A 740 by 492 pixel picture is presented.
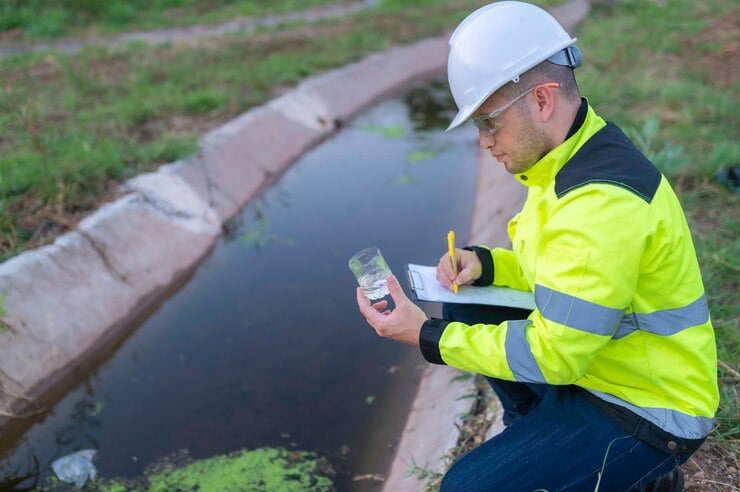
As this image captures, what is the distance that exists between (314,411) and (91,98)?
489 cm

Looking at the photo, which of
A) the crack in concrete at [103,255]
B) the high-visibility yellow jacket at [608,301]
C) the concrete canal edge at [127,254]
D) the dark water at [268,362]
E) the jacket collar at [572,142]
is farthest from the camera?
the crack in concrete at [103,255]

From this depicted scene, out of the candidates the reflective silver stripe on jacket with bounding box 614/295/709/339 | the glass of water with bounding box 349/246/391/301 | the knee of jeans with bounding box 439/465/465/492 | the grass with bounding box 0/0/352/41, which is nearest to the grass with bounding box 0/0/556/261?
the glass of water with bounding box 349/246/391/301

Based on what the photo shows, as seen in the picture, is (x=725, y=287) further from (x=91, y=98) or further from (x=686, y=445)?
(x=91, y=98)

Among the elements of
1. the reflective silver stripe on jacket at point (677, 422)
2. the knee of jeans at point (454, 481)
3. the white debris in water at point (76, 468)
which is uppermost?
the reflective silver stripe on jacket at point (677, 422)

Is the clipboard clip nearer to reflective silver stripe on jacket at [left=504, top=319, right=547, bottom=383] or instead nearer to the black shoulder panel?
reflective silver stripe on jacket at [left=504, top=319, right=547, bottom=383]

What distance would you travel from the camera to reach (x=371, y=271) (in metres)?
2.10

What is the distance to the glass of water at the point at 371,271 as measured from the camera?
208 centimetres

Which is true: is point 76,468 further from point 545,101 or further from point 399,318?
point 545,101

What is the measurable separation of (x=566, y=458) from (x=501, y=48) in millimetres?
1095

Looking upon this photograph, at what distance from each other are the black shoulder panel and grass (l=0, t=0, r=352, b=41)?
11195 mm

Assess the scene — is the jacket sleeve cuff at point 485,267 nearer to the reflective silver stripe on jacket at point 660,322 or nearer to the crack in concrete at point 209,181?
the reflective silver stripe on jacket at point 660,322

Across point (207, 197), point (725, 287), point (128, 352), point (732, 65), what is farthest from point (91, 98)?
point (732, 65)

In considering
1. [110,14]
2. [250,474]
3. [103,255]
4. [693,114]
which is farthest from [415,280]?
[110,14]

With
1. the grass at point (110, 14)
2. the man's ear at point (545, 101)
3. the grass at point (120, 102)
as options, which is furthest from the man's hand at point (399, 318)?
the grass at point (110, 14)
